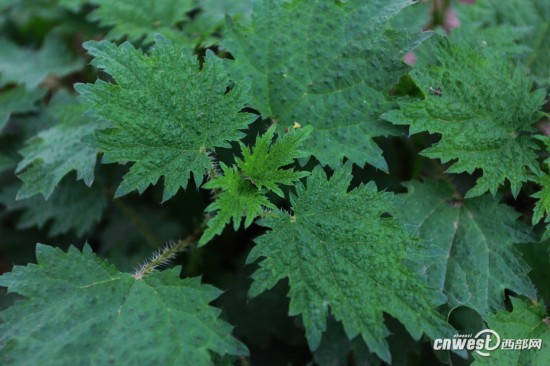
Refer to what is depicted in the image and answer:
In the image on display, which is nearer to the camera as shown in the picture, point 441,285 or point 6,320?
point 6,320

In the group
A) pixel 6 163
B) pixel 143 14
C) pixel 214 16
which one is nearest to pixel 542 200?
pixel 214 16

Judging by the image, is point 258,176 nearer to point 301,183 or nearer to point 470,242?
point 301,183

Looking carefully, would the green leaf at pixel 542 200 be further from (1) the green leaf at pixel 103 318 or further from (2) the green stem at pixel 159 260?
(2) the green stem at pixel 159 260

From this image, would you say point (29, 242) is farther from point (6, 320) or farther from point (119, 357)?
point (119, 357)

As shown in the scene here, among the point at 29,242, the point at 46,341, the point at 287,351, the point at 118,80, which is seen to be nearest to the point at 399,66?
the point at 118,80

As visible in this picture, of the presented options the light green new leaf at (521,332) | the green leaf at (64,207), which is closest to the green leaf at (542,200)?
the light green new leaf at (521,332)
